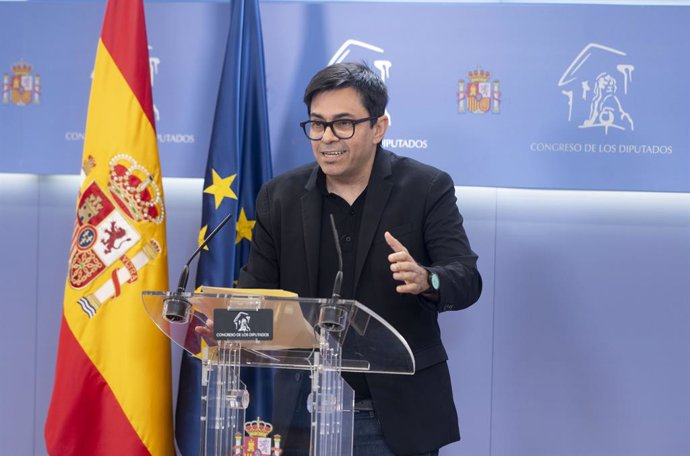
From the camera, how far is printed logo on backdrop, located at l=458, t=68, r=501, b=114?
11.4 feet

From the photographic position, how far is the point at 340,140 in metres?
2.45

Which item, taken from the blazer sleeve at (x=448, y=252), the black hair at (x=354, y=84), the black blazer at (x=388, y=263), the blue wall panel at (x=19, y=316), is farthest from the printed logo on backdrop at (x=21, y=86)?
the blazer sleeve at (x=448, y=252)

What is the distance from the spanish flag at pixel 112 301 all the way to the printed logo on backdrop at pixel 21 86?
0.62m

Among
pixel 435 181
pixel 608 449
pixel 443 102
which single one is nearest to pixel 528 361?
pixel 608 449

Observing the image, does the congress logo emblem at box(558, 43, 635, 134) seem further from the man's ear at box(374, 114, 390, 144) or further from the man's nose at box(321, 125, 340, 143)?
the man's nose at box(321, 125, 340, 143)

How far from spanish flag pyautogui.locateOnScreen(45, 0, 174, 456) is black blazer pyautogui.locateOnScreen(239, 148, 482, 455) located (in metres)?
0.71

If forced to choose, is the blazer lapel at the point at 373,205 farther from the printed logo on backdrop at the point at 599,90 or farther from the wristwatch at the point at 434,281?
the printed logo on backdrop at the point at 599,90

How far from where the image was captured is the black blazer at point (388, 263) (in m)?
2.35

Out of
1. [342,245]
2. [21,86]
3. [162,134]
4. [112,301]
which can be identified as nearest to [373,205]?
[342,245]

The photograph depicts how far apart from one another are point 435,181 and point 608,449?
1738 mm

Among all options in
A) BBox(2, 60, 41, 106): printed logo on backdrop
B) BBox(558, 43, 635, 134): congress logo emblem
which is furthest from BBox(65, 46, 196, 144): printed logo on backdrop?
BBox(558, 43, 635, 134): congress logo emblem

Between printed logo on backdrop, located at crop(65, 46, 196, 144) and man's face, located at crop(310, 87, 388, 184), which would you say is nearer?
man's face, located at crop(310, 87, 388, 184)

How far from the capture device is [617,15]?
348cm

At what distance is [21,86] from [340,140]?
73.9 inches
